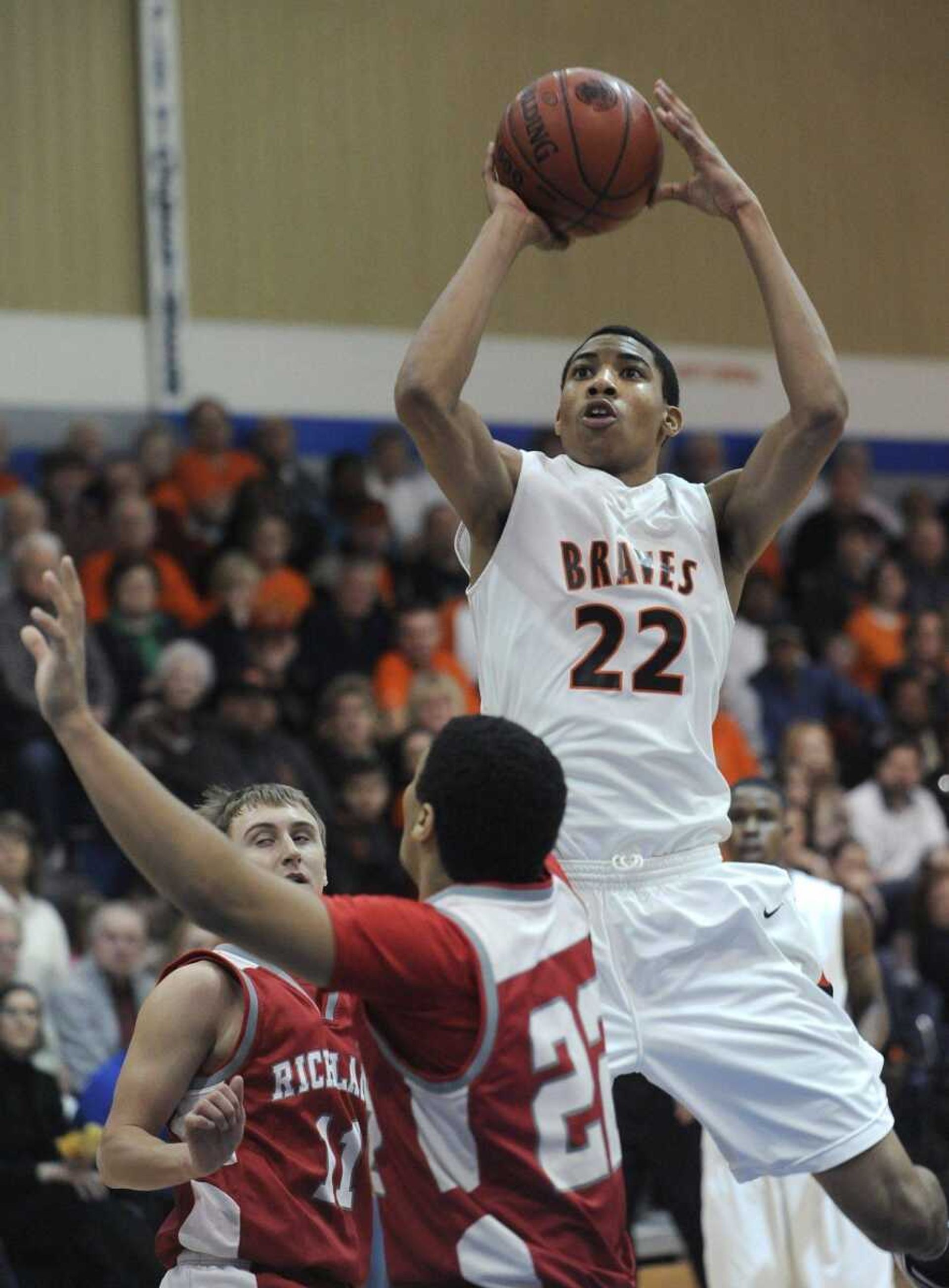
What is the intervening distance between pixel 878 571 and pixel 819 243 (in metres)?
3.37

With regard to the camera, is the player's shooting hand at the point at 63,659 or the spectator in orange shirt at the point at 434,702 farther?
the spectator in orange shirt at the point at 434,702

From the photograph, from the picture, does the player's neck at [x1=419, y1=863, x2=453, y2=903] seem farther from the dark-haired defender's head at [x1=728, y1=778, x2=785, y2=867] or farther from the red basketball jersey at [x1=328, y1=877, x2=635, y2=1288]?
the dark-haired defender's head at [x1=728, y1=778, x2=785, y2=867]

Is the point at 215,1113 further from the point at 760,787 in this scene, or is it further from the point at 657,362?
the point at 760,787

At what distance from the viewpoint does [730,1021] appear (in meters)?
3.95

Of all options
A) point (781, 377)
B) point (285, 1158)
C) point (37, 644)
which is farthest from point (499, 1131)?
point (781, 377)

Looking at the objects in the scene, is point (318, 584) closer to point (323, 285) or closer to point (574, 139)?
point (323, 285)

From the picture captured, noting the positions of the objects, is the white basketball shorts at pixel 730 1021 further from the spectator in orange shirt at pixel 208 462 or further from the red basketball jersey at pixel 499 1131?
the spectator in orange shirt at pixel 208 462

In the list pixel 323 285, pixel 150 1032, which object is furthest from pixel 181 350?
pixel 150 1032

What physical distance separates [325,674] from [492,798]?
812 cm

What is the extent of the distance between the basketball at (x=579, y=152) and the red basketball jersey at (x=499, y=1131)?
1796mm

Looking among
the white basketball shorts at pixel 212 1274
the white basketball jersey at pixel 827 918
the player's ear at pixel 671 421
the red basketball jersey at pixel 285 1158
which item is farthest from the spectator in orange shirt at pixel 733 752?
Result: the white basketball shorts at pixel 212 1274

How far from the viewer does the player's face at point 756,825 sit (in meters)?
6.46

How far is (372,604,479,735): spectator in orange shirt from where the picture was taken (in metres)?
11.0

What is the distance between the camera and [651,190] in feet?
14.9
